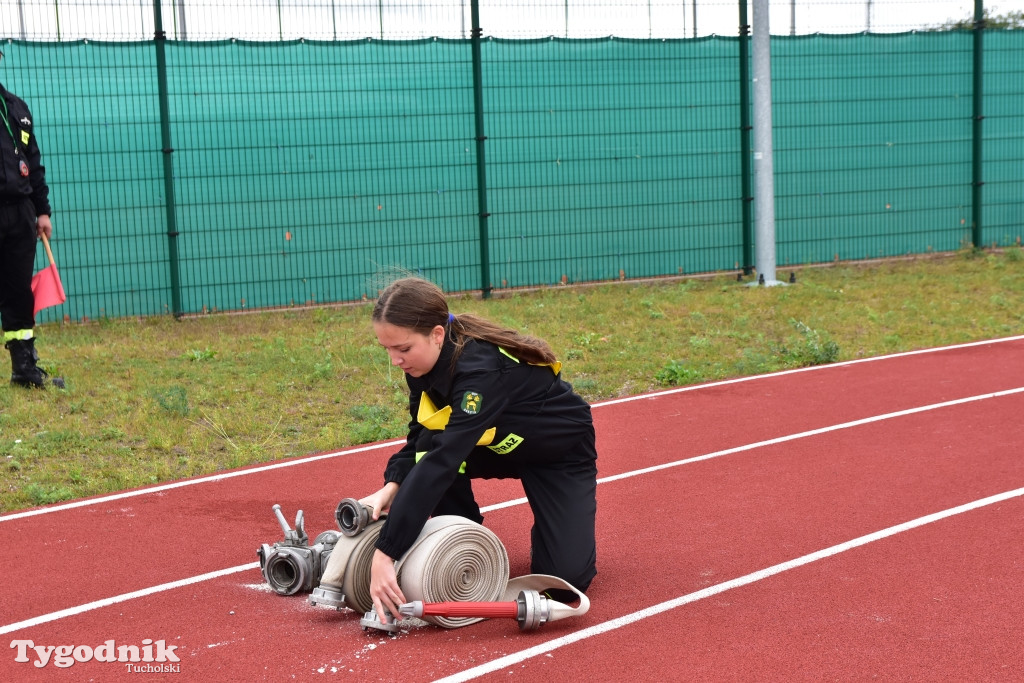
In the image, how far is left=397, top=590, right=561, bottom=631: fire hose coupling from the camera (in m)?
4.09

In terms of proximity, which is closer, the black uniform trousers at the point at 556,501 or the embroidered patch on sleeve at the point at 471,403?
the embroidered patch on sleeve at the point at 471,403

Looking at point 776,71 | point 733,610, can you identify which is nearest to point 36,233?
point 733,610

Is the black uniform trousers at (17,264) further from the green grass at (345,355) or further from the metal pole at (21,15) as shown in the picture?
the metal pole at (21,15)

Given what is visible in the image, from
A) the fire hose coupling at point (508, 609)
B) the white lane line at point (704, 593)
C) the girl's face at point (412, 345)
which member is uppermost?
the girl's face at point (412, 345)

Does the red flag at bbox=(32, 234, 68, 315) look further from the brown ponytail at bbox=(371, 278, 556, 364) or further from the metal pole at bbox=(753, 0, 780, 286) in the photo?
the metal pole at bbox=(753, 0, 780, 286)

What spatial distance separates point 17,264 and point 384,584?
584 cm

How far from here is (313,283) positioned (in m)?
12.3

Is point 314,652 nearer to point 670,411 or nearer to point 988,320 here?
point 670,411

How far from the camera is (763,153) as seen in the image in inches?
509

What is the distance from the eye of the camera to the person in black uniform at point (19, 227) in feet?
27.6

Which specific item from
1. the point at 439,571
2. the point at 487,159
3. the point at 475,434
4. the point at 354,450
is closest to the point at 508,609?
the point at 439,571

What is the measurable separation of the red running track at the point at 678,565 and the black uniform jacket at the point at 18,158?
10.5 ft

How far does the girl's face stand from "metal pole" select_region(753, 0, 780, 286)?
371 inches

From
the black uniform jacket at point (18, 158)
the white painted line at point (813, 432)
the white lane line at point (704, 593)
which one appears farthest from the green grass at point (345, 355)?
the white lane line at point (704, 593)
